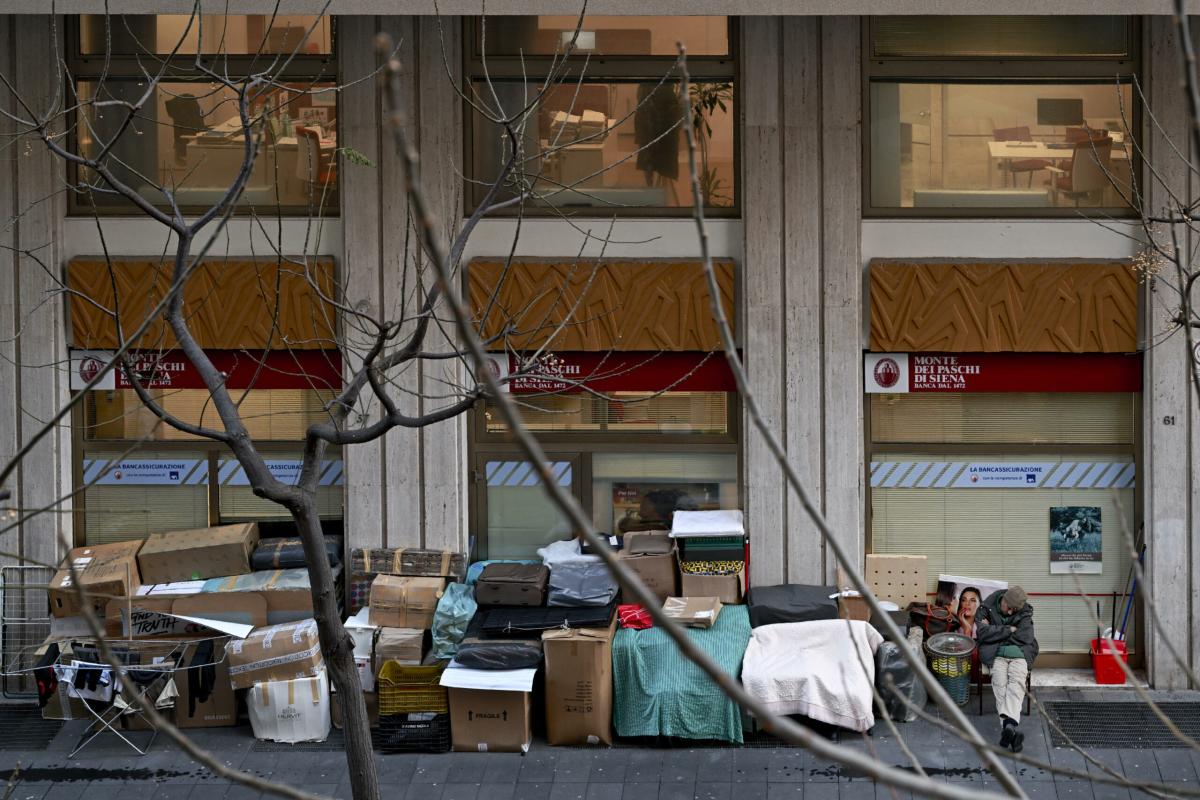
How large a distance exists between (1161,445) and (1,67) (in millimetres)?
10587

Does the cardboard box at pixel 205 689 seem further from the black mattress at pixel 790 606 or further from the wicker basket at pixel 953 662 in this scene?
the wicker basket at pixel 953 662

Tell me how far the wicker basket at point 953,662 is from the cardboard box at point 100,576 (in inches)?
270

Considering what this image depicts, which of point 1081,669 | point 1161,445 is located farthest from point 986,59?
point 1081,669

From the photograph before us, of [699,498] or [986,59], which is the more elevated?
[986,59]

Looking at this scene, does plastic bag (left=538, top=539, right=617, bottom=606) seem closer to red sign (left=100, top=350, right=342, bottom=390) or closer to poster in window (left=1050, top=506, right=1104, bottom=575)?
red sign (left=100, top=350, right=342, bottom=390)

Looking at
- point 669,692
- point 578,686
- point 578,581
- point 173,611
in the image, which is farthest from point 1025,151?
point 173,611

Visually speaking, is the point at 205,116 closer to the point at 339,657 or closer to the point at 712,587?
the point at 712,587

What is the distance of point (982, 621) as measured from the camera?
12328mm

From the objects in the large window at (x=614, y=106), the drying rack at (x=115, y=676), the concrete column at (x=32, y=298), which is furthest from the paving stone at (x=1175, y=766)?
the concrete column at (x=32, y=298)

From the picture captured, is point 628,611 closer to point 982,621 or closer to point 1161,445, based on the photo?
point 982,621

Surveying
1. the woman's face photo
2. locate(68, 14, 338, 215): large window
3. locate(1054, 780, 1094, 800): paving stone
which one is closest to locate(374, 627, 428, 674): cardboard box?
locate(68, 14, 338, 215): large window

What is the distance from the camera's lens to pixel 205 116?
12.9 m

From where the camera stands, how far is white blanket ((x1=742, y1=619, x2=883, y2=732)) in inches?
447

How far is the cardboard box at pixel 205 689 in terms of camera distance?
40.2ft
